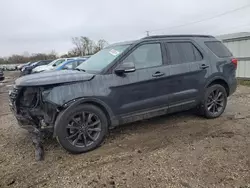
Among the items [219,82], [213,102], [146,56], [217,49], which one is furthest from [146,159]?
[217,49]

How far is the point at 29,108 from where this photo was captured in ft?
13.0

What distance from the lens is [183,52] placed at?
5.04 metres

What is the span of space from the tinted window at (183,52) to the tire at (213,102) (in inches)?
31.1

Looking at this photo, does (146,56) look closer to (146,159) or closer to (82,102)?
(82,102)

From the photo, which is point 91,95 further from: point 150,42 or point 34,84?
point 150,42

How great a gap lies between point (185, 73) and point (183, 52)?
0.47 metres

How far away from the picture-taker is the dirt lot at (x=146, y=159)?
3035 mm

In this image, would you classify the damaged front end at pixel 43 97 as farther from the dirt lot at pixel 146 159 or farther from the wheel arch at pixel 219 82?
the wheel arch at pixel 219 82

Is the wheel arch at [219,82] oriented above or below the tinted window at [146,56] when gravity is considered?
below

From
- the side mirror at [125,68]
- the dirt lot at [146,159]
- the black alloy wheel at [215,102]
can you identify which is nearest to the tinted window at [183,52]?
the black alloy wheel at [215,102]

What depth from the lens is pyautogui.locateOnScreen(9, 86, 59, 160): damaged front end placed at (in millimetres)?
3752

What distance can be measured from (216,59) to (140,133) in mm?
2411

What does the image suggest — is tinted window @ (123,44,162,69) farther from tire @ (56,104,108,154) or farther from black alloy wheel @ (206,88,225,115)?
black alloy wheel @ (206,88,225,115)

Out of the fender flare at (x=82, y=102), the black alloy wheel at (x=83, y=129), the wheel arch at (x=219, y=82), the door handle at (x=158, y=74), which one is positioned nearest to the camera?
the fender flare at (x=82, y=102)
